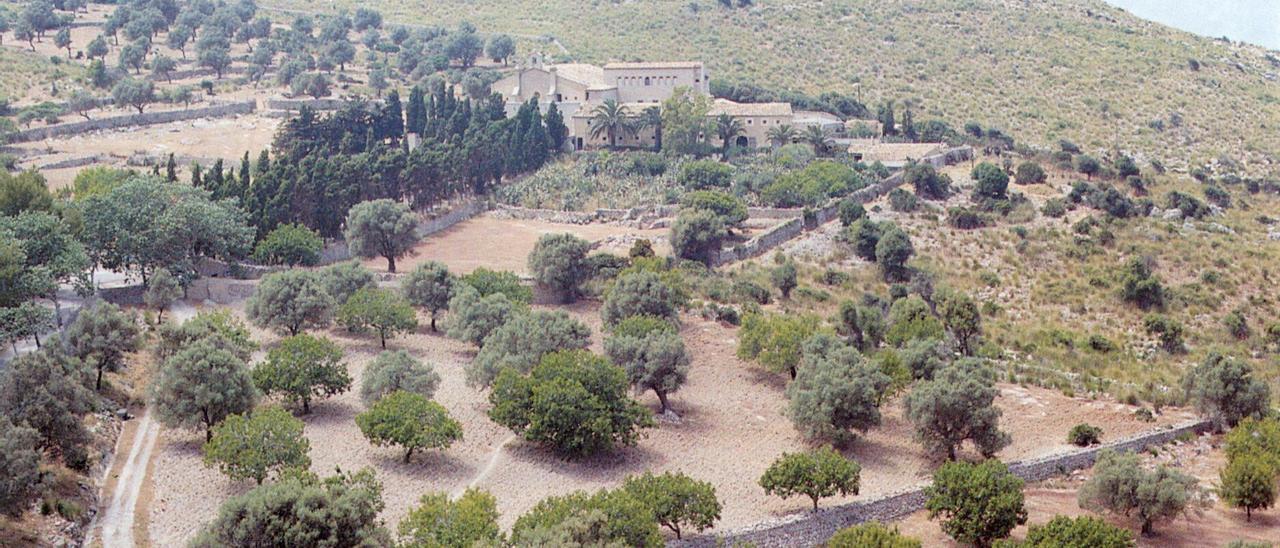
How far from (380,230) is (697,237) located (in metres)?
13.4

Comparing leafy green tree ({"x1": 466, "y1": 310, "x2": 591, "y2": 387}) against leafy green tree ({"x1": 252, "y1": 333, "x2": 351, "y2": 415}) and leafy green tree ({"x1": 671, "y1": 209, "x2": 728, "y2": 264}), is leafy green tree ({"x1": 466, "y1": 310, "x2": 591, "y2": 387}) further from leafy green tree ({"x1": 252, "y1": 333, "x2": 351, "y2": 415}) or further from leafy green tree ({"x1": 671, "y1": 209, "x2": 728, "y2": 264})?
leafy green tree ({"x1": 671, "y1": 209, "x2": 728, "y2": 264})

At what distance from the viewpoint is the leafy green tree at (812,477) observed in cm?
3431

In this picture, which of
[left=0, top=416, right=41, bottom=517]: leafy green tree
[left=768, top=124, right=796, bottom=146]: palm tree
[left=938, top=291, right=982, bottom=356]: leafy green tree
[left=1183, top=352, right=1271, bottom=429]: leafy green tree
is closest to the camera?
[left=0, top=416, right=41, bottom=517]: leafy green tree

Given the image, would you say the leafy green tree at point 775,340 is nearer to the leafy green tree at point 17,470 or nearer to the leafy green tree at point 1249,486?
the leafy green tree at point 1249,486

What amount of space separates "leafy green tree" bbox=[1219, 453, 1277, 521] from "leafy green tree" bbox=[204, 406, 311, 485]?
23004mm

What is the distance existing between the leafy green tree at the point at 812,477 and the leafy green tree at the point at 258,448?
1164 centimetres

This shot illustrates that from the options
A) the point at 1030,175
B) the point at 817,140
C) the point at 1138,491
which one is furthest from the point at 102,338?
the point at 1030,175

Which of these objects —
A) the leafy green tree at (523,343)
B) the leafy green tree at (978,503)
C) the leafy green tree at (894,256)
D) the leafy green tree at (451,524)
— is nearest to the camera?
the leafy green tree at (451,524)

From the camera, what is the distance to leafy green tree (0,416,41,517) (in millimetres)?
31125

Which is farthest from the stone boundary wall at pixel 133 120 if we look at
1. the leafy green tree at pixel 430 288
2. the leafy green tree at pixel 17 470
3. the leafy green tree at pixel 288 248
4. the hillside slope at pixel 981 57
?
the leafy green tree at pixel 17 470

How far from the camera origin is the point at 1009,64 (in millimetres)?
113438

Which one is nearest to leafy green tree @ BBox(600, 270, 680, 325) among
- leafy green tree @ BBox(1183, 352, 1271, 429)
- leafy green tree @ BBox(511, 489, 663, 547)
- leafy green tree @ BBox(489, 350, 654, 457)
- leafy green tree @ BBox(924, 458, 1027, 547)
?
leafy green tree @ BBox(489, 350, 654, 457)

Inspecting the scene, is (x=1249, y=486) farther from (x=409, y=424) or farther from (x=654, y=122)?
(x=654, y=122)

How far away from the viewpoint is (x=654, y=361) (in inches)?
1699
